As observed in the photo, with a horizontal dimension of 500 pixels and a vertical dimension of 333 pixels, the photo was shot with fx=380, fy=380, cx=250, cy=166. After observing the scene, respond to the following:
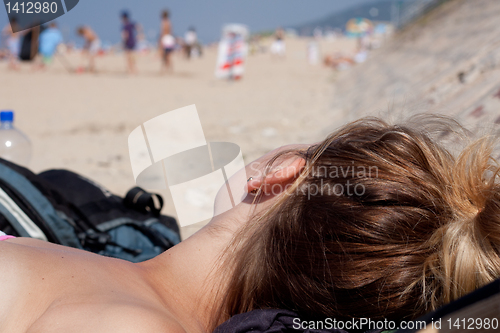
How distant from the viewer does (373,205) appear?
1.00m

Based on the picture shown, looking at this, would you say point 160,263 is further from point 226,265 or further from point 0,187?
point 0,187

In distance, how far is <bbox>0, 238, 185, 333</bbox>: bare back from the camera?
766 millimetres

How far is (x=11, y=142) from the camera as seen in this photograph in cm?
269

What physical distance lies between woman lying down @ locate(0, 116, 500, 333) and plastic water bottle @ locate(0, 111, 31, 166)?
182 centimetres

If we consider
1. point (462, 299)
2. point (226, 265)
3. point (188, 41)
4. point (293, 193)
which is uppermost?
point (188, 41)

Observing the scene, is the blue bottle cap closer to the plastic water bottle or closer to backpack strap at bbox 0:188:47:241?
the plastic water bottle

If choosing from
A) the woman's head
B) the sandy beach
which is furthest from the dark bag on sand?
the woman's head

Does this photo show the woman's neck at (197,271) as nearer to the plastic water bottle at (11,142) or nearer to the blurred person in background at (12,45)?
the plastic water bottle at (11,142)

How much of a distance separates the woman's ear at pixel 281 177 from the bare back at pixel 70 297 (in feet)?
1.38

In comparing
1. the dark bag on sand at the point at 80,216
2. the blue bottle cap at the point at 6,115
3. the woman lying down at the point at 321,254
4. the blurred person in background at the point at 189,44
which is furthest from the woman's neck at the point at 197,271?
the blurred person in background at the point at 189,44

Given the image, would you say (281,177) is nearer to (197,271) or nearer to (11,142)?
(197,271)

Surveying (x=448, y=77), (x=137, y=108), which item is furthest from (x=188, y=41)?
(x=448, y=77)

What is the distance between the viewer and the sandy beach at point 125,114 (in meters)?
3.93

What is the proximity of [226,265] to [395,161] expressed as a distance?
1.88 feet
